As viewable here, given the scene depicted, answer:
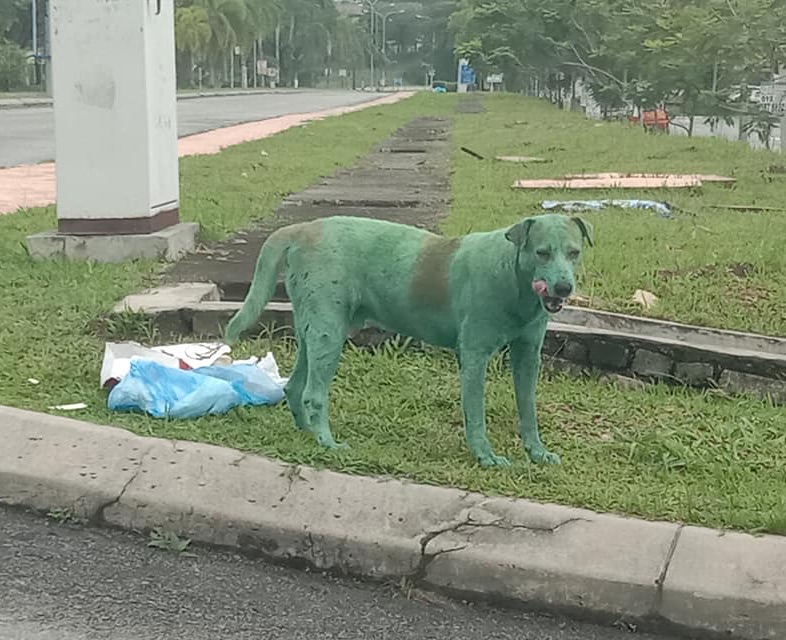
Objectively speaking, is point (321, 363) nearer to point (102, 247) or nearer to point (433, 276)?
point (433, 276)

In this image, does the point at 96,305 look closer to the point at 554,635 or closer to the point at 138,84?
the point at 138,84

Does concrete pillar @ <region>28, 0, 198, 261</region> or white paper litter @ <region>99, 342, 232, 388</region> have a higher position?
concrete pillar @ <region>28, 0, 198, 261</region>

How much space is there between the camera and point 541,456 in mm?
3867

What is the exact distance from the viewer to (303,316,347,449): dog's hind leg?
3824mm

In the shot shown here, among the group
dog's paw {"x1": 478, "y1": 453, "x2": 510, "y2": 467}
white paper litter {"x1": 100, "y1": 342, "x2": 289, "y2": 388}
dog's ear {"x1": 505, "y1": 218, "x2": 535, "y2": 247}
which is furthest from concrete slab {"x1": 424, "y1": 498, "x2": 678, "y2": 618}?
white paper litter {"x1": 100, "y1": 342, "x2": 289, "y2": 388}

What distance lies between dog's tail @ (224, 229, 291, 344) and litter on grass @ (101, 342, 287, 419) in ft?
1.16

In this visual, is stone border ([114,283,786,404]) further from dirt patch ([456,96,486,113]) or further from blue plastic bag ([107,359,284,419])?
dirt patch ([456,96,486,113])

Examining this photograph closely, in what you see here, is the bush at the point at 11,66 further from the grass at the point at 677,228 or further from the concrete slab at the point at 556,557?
the concrete slab at the point at 556,557

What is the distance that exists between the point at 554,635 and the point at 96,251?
15.5 ft

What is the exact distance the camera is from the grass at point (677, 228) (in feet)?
18.9

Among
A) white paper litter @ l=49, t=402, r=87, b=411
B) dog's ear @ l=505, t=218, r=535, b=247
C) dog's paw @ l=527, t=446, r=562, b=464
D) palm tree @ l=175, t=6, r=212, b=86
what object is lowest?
dog's paw @ l=527, t=446, r=562, b=464

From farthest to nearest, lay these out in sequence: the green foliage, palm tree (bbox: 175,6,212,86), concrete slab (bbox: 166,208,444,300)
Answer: palm tree (bbox: 175,6,212,86)
the green foliage
concrete slab (bbox: 166,208,444,300)

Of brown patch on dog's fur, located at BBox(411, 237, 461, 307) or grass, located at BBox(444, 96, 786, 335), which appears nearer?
brown patch on dog's fur, located at BBox(411, 237, 461, 307)

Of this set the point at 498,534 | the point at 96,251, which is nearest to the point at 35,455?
the point at 498,534
